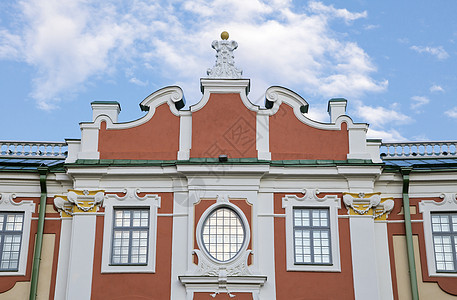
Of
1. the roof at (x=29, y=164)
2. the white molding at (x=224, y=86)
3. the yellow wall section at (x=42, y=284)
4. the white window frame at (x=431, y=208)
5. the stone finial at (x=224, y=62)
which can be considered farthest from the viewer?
the stone finial at (x=224, y=62)

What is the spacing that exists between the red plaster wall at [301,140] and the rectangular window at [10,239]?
8100 mm

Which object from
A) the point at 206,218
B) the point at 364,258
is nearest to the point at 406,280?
the point at 364,258

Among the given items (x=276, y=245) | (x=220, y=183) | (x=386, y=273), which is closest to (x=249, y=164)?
(x=220, y=183)

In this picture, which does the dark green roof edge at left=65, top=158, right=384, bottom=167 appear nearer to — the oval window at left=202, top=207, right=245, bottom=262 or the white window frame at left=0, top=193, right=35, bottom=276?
the oval window at left=202, top=207, right=245, bottom=262

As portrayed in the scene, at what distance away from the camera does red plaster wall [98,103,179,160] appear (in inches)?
793

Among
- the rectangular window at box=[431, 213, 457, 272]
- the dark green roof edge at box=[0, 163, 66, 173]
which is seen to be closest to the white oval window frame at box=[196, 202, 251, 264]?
the dark green roof edge at box=[0, 163, 66, 173]

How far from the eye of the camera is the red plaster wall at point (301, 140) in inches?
793

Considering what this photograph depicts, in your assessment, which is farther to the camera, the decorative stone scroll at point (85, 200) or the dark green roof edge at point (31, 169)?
the dark green roof edge at point (31, 169)

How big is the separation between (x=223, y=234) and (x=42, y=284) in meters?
5.54

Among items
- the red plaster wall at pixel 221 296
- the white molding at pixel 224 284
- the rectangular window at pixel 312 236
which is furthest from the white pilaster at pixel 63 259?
the rectangular window at pixel 312 236

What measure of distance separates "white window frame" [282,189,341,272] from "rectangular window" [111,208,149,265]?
4.20m

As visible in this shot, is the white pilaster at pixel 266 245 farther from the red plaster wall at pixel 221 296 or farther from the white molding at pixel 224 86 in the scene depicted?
the white molding at pixel 224 86

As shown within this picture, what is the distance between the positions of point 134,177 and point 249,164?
3.56 metres

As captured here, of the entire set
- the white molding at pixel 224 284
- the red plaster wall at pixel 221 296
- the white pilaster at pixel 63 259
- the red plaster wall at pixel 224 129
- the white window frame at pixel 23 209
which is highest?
the red plaster wall at pixel 224 129
